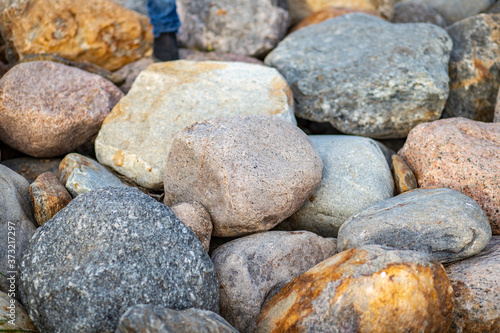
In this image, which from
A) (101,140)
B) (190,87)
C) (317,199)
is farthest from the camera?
(190,87)

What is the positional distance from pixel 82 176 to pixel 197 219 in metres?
1.01

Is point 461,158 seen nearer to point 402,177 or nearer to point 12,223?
point 402,177

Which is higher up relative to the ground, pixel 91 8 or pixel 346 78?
pixel 91 8

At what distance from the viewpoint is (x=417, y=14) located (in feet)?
19.0

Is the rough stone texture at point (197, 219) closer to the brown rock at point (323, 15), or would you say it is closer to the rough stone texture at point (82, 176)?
the rough stone texture at point (82, 176)

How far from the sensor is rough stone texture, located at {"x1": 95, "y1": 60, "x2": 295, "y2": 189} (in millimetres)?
3736

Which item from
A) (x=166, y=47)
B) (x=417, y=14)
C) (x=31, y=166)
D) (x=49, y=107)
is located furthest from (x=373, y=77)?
(x=31, y=166)

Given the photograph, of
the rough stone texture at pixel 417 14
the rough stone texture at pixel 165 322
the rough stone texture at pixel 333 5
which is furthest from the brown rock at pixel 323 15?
the rough stone texture at pixel 165 322

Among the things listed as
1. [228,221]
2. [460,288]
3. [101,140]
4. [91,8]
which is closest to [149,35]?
[91,8]

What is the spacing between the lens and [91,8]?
487 centimetres

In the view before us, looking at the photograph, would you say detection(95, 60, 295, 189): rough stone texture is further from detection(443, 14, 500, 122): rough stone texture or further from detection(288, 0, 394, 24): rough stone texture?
detection(288, 0, 394, 24): rough stone texture

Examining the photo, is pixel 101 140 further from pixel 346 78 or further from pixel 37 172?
pixel 346 78

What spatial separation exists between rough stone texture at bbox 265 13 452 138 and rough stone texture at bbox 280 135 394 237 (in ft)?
2.40

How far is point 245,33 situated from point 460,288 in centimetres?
390
